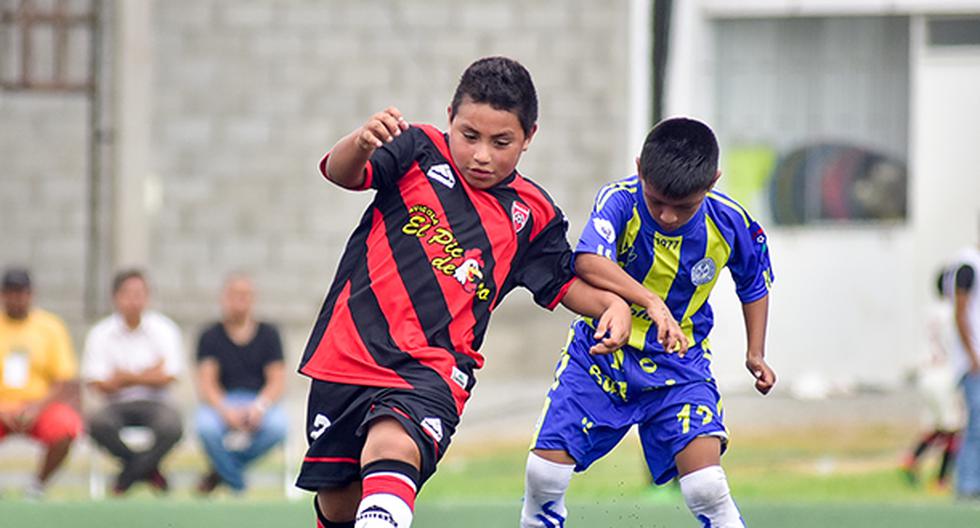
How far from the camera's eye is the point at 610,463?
1164 centimetres

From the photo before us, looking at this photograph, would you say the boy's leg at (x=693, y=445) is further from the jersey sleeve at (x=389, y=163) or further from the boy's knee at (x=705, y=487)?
the jersey sleeve at (x=389, y=163)

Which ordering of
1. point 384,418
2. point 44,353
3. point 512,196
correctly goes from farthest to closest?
point 44,353 < point 512,196 < point 384,418

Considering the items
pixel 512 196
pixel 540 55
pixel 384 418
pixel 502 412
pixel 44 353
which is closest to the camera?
pixel 384 418

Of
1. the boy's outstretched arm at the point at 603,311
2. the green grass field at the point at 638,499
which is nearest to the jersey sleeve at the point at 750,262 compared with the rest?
the boy's outstretched arm at the point at 603,311

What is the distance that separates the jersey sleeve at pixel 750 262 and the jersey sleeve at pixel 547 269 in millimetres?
713

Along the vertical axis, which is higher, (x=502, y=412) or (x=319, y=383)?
(x=319, y=383)

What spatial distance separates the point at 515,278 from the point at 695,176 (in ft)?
1.97

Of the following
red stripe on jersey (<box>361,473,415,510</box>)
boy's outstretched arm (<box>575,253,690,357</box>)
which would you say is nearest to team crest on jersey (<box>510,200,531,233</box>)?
boy's outstretched arm (<box>575,253,690,357</box>)

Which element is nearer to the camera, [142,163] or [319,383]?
[319,383]

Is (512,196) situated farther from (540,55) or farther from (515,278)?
(540,55)

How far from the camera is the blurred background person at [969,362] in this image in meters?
9.92

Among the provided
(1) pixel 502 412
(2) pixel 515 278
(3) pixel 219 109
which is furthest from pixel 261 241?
(2) pixel 515 278

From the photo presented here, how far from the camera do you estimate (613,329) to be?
4781mm

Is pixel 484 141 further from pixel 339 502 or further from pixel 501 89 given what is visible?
pixel 339 502
